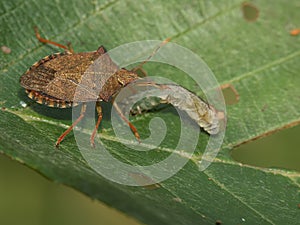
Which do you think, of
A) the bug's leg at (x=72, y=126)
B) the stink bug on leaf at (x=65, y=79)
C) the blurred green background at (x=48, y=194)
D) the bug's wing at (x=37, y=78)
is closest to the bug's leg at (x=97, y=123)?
the stink bug on leaf at (x=65, y=79)

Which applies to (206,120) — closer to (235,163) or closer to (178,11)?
(235,163)

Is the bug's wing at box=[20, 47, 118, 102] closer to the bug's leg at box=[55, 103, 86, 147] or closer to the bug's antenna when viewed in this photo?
the bug's leg at box=[55, 103, 86, 147]

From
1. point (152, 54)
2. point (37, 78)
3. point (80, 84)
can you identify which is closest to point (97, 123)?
point (80, 84)

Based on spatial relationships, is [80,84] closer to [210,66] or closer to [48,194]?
[210,66]

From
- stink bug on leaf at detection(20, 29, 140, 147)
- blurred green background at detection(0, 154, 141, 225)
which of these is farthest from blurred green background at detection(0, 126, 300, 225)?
stink bug on leaf at detection(20, 29, 140, 147)

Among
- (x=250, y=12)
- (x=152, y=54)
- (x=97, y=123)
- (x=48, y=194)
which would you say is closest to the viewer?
(x=97, y=123)

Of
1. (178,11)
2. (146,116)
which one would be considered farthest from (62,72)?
(178,11)
